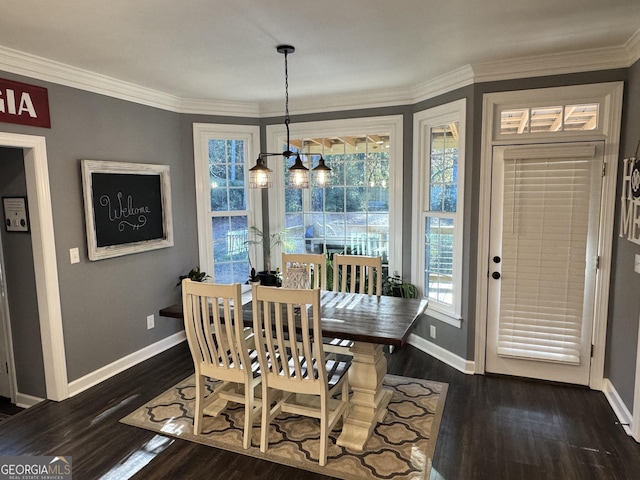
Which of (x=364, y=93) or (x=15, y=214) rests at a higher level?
(x=364, y=93)

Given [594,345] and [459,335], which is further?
[459,335]

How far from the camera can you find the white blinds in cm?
320

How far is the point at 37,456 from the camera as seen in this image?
2547 millimetres

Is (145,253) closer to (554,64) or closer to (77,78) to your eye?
(77,78)

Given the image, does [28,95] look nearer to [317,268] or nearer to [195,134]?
[195,134]

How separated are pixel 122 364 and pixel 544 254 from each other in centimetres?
380

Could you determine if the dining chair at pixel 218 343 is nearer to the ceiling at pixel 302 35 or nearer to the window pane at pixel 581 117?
the ceiling at pixel 302 35

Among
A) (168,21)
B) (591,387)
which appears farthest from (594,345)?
(168,21)

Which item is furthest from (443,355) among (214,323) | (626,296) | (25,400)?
(25,400)

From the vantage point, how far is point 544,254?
3.30 metres

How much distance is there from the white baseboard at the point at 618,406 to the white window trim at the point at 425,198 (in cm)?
116

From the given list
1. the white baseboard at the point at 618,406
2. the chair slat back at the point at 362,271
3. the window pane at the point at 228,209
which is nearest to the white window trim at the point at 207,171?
the window pane at the point at 228,209

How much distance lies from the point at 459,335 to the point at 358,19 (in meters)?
2.71

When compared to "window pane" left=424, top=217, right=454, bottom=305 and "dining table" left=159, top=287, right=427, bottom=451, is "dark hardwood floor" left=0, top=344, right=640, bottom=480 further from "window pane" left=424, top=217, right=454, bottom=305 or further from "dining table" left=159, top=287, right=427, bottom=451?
"window pane" left=424, top=217, right=454, bottom=305
